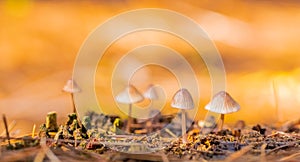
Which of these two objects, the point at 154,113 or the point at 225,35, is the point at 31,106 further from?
the point at 225,35

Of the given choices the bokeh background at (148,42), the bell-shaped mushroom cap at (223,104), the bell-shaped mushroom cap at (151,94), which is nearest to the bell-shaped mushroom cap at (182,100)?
the bell-shaped mushroom cap at (223,104)

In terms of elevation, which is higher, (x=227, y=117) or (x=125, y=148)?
(x=227, y=117)

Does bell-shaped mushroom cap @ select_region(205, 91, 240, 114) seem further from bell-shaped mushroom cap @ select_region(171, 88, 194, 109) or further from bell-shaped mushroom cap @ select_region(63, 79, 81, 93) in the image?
bell-shaped mushroom cap @ select_region(63, 79, 81, 93)

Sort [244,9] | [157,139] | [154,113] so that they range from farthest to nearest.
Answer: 1. [244,9]
2. [154,113]
3. [157,139]

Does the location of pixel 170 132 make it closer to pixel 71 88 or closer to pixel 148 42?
pixel 71 88

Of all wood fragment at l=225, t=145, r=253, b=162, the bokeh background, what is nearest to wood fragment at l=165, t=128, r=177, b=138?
wood fragment at l=225, t=145, r=253, b=162

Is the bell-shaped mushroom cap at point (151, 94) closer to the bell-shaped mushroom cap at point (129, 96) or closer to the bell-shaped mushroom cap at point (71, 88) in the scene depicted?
the bell-shaped mushroom cap at point (129, 96)

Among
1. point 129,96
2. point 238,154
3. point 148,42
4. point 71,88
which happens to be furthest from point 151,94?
point 148,42

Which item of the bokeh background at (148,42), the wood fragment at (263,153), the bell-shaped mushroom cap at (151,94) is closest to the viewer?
the wood fragment at (263,153)

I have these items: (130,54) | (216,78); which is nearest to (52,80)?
(130,54)
